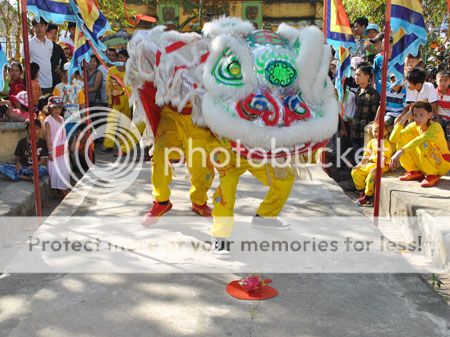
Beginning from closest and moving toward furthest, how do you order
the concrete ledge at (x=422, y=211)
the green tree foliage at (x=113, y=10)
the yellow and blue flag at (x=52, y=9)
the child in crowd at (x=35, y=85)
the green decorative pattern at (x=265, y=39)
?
the green decorative pattern at (x=265, y=39), the concrete ledge at (x=422, y=211), the yellow and blue flag at (x=52, y=9), the child in crowd at (x=35, y=85), the green tree foliage at (x=113, y=10)

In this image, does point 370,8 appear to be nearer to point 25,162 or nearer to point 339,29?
point 339,29

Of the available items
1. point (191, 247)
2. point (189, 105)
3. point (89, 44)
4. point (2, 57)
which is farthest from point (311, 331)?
point (89, 44)

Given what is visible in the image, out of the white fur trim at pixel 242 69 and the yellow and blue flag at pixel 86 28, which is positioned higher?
the yellow and blue flag at pixel 86 28

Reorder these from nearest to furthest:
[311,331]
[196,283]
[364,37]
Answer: [311,331] → [196,283] → [364,37]

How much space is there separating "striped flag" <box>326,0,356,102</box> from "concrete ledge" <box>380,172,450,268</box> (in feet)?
4.33

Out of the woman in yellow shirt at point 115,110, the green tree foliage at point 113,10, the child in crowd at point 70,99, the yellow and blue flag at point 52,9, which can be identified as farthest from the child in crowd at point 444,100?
the green tree foliage at point 113,10

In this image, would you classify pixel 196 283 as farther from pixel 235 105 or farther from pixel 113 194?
pixel 113 194

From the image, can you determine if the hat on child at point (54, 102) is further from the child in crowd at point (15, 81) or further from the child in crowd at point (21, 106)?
the child in crowd at point (15, 81)

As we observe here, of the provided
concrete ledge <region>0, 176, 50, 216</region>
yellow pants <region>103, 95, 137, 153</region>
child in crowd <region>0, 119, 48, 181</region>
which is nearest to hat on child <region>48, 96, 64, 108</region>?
child in crowd <region>0, 119, 48, 181</region>

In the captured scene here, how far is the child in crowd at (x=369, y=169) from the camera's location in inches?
213

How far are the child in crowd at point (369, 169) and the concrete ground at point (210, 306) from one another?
7.53 feet

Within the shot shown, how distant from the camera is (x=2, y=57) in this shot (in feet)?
13.0

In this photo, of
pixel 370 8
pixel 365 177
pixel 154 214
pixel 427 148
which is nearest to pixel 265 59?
pixel 154 214

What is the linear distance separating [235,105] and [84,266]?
55.0 inches
